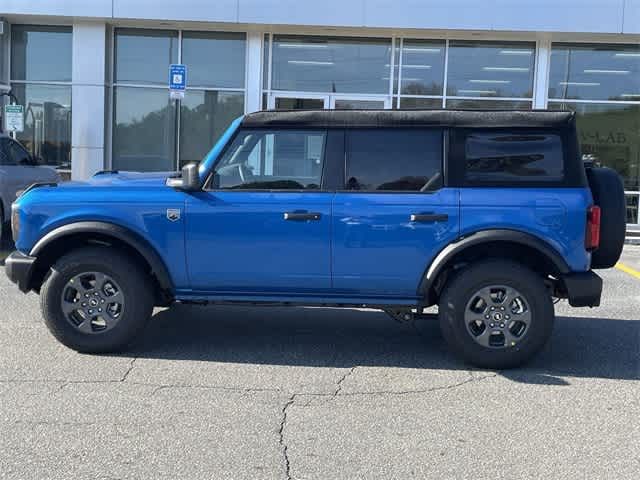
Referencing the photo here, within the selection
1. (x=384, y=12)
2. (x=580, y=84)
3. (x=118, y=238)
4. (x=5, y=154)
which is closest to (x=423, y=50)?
(x=384, y=12)

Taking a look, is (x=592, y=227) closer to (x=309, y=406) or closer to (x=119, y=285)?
(x=309, y=406)

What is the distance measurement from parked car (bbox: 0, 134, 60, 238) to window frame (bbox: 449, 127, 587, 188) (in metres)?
7.28

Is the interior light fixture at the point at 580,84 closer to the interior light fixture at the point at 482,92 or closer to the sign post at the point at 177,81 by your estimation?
the interior light fixture at the point at 482,92

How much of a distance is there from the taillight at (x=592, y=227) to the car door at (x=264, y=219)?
6.02 ft

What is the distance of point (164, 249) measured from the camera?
5.18m

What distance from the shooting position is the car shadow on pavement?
5258 mm

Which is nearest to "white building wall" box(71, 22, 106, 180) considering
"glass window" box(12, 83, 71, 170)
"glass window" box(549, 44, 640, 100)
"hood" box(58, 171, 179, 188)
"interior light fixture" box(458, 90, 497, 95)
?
"glass window" box(12, 83, 71, 170)

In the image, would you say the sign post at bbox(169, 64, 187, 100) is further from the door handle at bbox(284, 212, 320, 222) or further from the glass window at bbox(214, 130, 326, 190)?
the door handle at bbox(284, 212, 320, 222)


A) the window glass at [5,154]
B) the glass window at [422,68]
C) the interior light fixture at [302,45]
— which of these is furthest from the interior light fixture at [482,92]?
the window glass at [5,154]

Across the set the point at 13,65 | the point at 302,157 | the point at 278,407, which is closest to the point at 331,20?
the point at 13,65

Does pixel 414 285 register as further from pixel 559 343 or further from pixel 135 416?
pixel 135 416

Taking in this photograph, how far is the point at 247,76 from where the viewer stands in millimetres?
14992

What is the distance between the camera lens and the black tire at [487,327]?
4.98 meters

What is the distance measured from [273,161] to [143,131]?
10.9m
